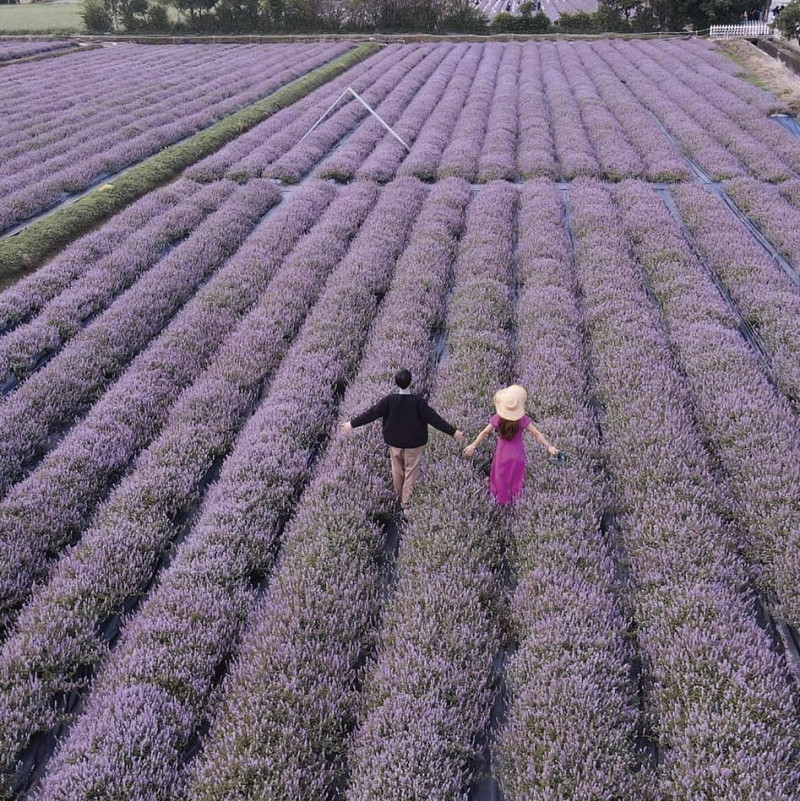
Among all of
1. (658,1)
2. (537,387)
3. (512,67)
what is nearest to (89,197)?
(537,387)

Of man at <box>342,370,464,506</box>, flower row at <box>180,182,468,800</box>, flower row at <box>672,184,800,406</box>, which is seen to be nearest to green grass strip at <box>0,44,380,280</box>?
flower row at <box>180,182,468,800</box>

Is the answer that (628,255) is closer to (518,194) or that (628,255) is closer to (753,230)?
(753,230)

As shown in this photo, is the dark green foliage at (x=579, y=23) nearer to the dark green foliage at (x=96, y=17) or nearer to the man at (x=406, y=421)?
the dark green foliage at (x=96, y=17)

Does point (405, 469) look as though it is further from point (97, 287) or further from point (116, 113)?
point (116, 113)

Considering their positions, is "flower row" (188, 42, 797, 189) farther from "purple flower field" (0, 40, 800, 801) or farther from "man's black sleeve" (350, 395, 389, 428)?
"man's black sleeve" (350, 395, 389, 428)

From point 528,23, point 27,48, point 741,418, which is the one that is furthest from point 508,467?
point 528,23

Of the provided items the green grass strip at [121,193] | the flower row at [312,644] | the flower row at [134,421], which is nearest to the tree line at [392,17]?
the green grass strip at [121,193]
